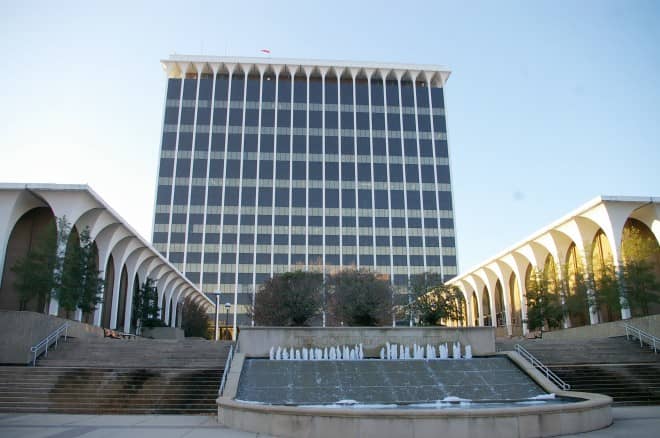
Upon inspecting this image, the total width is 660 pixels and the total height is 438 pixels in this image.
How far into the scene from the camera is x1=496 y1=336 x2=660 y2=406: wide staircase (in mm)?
18938

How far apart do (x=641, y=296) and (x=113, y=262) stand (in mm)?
36886

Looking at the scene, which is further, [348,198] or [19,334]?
[348,198]

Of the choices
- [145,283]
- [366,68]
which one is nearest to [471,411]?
[145,283]

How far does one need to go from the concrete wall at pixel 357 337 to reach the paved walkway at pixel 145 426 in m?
6.72

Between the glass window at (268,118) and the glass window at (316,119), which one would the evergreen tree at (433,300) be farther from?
the glass window at (268,118)

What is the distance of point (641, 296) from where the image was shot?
31.8 meters

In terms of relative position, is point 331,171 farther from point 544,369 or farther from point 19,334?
point 544,369

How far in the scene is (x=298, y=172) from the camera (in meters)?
84.8

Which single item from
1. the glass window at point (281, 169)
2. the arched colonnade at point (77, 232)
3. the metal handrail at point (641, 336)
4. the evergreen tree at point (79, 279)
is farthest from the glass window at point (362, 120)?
the metal handrail at point (641, 336)

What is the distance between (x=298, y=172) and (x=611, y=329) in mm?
59918

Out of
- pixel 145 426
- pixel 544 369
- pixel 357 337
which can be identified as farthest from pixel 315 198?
pixel 145 426

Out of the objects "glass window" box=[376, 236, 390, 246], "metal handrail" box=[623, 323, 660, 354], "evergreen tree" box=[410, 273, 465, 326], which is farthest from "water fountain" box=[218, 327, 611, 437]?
"glass window" box=[376, 236, 390, 246]

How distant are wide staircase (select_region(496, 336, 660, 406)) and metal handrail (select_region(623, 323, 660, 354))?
0.27 metres

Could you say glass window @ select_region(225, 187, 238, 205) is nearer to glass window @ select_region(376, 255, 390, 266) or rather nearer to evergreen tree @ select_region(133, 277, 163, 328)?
glass window @ select_region(376, 255, 390, 266)
